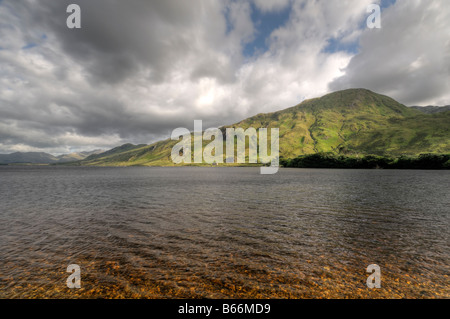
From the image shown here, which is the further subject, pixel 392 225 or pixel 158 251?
pixel 392 225

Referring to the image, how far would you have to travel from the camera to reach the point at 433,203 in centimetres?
4284

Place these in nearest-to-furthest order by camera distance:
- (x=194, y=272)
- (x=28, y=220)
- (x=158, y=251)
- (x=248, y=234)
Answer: (x=194, y=272)
(x=158, y=251)
(x=248, y=234)
(x=28, y=220)

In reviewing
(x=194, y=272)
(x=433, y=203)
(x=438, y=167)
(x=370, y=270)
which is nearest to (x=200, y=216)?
(x=194, y=272)

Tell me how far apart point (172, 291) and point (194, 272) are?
8.64 ft

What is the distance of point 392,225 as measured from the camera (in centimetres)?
2817

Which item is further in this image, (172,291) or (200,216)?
Answer: (200,216)

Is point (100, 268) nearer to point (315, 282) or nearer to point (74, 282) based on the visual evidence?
point (74, 282)

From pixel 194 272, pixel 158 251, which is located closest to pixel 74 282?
pixel 158 251

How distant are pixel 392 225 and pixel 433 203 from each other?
25654mm
